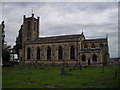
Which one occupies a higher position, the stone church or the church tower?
the church tower

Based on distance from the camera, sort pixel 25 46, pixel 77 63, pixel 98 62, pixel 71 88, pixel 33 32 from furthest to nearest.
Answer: pixel 33 32, pixel 25 46, pixel 77 63, pixel 98 62, pixel 71 88

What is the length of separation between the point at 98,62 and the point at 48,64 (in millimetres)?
16766

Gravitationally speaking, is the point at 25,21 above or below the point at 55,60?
above

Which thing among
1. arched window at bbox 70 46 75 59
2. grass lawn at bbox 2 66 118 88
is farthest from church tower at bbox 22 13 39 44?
grass lawn at bbox 2 66 118 88

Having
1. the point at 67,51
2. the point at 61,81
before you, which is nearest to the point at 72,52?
the point at 67,51

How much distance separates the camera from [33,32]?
7050cm

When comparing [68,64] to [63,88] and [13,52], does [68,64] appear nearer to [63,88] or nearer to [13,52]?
[13,52]

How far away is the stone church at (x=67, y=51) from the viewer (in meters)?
52.7

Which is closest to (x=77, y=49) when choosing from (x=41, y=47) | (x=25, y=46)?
(x=41, y=47)

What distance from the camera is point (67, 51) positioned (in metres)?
56.8

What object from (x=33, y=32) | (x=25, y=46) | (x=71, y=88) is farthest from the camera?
(x=33, y=32)

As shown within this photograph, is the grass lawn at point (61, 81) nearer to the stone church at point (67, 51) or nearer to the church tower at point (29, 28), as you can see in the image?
the stone church at point (67, 51)

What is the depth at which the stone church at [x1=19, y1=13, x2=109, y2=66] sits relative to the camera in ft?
173

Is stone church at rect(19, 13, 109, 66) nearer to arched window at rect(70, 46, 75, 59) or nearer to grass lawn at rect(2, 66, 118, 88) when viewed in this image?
arched window at rect(70, 46, 75, 59)
